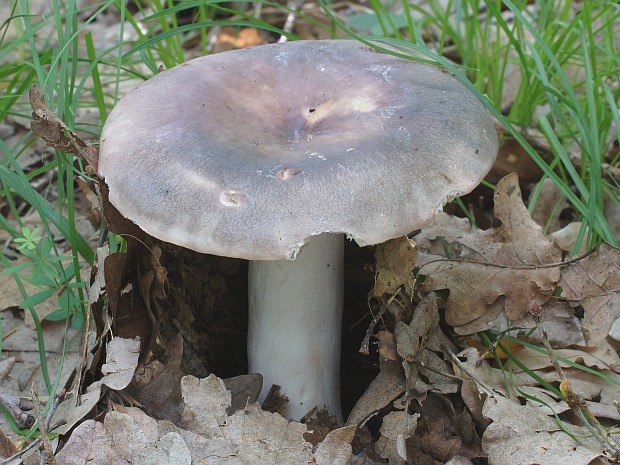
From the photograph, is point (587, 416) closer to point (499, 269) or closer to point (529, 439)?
point (529, 439)

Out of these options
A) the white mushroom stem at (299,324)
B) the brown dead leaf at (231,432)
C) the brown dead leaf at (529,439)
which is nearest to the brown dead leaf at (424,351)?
the brown dead leaf at (529,439)

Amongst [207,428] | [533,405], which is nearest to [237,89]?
[207,428]

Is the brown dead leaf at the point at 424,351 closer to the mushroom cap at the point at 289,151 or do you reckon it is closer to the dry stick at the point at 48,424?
the mushroom cap at the point at 289,151

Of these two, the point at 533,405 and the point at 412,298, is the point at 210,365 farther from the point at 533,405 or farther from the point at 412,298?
the point at 533,405

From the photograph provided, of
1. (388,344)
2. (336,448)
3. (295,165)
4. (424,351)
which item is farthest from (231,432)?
(295,165)

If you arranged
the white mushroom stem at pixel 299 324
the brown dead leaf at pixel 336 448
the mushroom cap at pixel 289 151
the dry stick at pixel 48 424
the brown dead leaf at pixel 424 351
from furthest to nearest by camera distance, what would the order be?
the white mushroom stem at pixel 299 324 < the brown dead leaf at pixel 424 351 < the brown dead leaf at pixel 336 448 < the dry stick at pixel 48 424 < the mushroom cap at pixel 289 151
